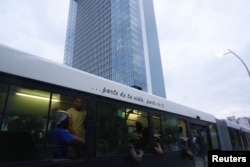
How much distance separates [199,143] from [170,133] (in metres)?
2.41

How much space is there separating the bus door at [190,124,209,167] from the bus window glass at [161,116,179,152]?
1.21 meters

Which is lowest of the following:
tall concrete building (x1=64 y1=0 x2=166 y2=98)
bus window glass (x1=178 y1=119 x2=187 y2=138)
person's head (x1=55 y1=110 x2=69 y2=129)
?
person's head (x1=55 y1=110 x2=69 y2=129)

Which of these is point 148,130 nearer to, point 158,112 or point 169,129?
point 158,112

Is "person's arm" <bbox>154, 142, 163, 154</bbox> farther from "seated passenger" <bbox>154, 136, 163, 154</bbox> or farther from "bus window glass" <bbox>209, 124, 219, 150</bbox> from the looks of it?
"bus window glass" <bbox>209, 124, 219, 150</bbox>

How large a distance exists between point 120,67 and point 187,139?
73454 mm

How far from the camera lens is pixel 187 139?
7.43 m

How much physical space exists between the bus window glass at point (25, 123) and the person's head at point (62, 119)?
232 mm

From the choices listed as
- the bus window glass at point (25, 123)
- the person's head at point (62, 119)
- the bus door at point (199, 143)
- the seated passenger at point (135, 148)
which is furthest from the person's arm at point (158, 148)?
the bus window glass at point (25, 123)

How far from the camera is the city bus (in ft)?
10.0

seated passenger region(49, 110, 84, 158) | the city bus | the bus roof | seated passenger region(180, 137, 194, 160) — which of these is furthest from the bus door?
seated passenger region(49, 110, 84, 158)

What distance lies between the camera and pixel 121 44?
8362cm

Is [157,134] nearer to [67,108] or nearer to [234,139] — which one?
[67,108]

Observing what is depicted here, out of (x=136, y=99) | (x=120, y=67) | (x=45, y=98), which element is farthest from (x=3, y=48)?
(x=120, y=67)

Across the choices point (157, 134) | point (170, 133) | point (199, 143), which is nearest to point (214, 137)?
point (199, 143)
